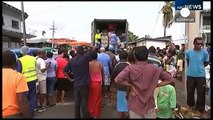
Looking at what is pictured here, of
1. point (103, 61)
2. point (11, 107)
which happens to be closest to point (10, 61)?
point (11, 107)

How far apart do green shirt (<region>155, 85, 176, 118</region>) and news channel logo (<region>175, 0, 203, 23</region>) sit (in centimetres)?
419

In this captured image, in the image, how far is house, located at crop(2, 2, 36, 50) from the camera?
A: 37.3 m

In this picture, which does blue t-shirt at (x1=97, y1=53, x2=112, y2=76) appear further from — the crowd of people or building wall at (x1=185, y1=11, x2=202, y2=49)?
building wall at (x1=185, y1=11, x2=202, y2=49)

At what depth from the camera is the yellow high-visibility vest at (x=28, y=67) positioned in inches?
385

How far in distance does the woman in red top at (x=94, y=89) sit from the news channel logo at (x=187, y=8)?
7.82 ft

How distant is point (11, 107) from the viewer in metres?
4.93

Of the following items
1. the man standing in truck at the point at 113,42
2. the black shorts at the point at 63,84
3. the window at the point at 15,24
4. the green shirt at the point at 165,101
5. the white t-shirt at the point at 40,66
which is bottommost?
the black shorts at the point at 63,84

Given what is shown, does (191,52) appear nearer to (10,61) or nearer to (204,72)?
(204,72)

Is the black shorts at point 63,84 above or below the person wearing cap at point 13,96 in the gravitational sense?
below

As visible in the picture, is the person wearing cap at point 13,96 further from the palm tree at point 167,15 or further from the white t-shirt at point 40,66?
the palm tree at point 167,15

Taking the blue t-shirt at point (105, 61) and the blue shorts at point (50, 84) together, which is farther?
the blue t-shirt at point (105, 61)

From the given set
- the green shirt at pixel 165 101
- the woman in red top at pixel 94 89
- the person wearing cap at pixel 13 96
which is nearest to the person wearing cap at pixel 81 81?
the woman in red top at pixel 94 89

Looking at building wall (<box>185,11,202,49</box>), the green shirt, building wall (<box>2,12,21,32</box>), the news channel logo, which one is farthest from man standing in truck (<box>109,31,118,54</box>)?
building wall (<box>2,12,21,32</box>)

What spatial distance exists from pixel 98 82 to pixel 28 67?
5.85 feet
